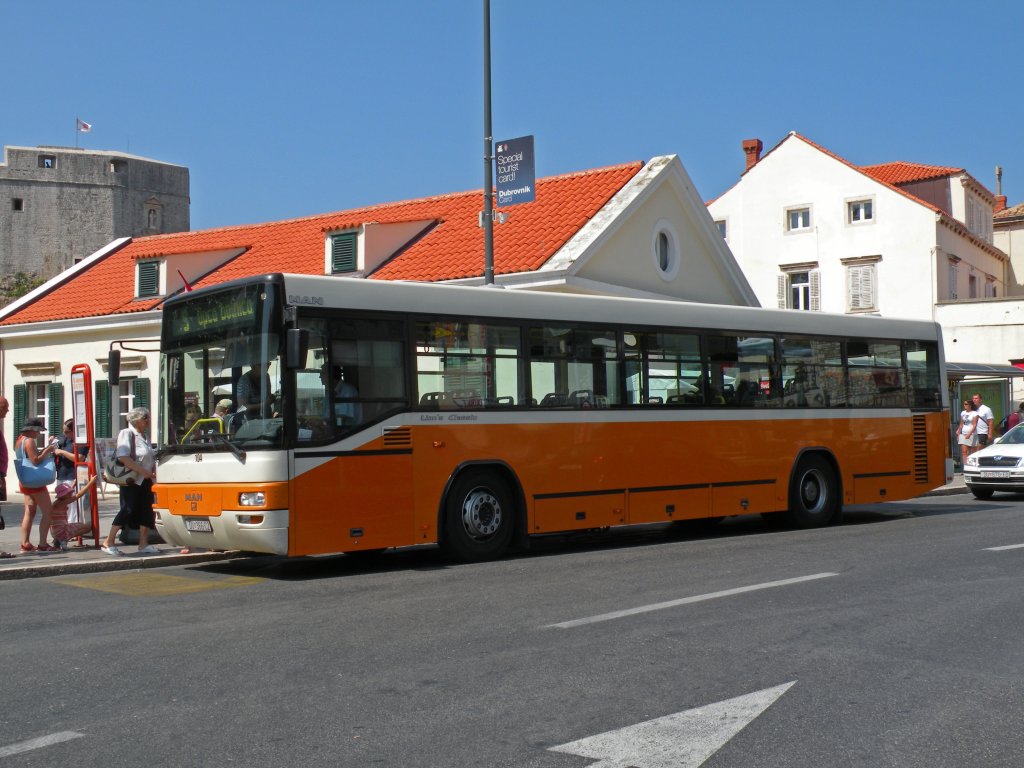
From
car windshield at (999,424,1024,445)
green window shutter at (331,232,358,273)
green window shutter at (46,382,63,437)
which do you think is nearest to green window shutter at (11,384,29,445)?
green window shutter at (46,382,63,437)

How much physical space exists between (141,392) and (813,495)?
16.9 meters

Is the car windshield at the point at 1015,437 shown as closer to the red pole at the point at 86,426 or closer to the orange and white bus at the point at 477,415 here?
the orange and white bus at the point at 477,415

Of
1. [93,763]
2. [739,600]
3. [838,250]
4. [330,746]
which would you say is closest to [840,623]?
[739,600]

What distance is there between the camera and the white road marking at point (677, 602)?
8.83 m

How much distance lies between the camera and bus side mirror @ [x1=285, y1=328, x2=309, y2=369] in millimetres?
11703

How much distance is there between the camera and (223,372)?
12.6 meters

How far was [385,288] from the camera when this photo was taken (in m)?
12.9

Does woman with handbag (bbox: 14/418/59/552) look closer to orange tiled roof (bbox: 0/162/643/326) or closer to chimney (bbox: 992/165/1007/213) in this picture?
orange tiled roof (bbox: 0/162/643/326)

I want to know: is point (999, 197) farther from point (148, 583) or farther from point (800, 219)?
point (148, 583)

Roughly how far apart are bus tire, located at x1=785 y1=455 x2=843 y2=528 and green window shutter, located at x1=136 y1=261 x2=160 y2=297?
761 inches

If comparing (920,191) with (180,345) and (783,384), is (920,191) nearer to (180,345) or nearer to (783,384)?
(783,384)

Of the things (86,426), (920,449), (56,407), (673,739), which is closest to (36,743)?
(673,739)

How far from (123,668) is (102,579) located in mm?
5516

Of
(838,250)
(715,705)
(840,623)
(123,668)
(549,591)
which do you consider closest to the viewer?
(715,705)
